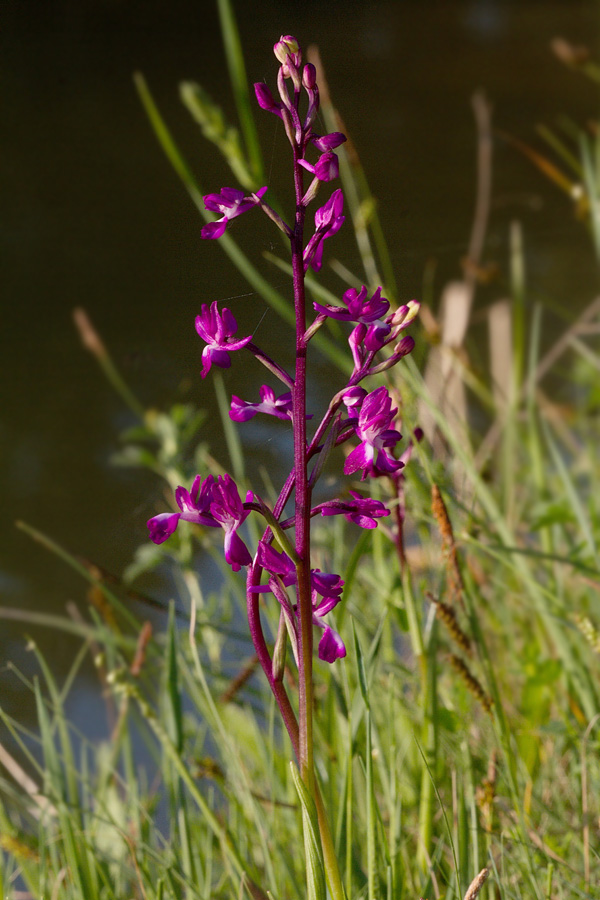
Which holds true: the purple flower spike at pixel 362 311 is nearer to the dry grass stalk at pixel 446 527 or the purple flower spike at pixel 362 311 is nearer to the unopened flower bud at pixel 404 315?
the unopened flower bud at pixel 404 315

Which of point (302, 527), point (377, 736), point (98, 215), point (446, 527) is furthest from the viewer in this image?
point (98, 215)

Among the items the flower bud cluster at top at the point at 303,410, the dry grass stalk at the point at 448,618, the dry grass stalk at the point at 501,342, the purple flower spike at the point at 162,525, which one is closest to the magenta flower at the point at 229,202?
the flower bud cluster at top at the point at 303,410

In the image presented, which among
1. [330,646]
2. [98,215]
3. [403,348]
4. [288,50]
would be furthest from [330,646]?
[98,215]

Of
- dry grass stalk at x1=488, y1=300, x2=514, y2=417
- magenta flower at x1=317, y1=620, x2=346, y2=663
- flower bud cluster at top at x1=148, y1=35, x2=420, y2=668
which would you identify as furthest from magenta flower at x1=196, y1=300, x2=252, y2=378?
dry grass stalk at x1=488, y1=300, x2=514, y2=417

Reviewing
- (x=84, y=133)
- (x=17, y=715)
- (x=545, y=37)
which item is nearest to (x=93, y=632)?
(x=17, y=715)

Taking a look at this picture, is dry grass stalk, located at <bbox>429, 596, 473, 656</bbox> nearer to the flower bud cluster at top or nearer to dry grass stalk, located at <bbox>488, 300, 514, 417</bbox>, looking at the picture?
the flower bud cluster at top

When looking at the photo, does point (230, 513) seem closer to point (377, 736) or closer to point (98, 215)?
point (377, 736)

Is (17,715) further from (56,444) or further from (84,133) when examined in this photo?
(84,133)
